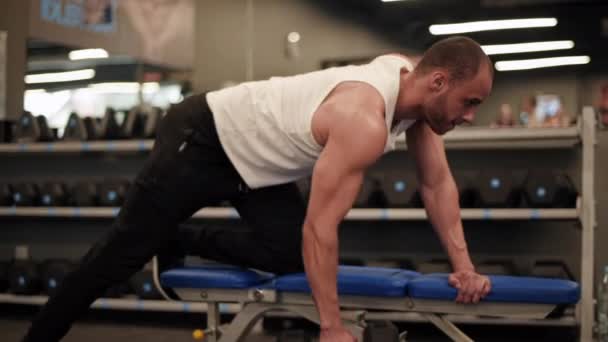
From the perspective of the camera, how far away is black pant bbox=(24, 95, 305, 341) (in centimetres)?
229

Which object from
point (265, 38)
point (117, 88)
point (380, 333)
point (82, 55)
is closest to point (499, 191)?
point (380, 333)

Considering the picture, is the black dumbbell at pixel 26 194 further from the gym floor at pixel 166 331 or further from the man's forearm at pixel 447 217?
the man's forearm at pixel 447 217

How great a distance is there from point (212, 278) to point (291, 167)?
430 mm

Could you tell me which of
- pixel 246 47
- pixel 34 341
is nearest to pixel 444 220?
pixel 34 341

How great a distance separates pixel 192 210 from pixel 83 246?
2.81 m

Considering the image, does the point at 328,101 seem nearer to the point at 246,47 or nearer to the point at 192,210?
the point at 192,210

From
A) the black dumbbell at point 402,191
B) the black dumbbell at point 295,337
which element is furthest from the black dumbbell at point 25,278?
the black dumbbell at point 295,337

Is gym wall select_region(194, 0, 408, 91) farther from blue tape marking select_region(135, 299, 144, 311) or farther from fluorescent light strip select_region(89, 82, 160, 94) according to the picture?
blue tape marking select_region(135, 299, 144, 311)

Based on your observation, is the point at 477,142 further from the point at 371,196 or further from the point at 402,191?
the point at 371,196

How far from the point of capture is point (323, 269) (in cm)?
195

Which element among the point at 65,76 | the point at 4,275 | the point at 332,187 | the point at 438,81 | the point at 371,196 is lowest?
the point at 4,275

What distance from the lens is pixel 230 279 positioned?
2.35 metres

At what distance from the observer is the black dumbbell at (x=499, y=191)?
3838mm

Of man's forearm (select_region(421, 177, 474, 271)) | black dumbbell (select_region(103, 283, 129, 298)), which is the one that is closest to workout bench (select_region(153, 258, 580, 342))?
man's forearm (select_region(421, 177, 474, 271))
